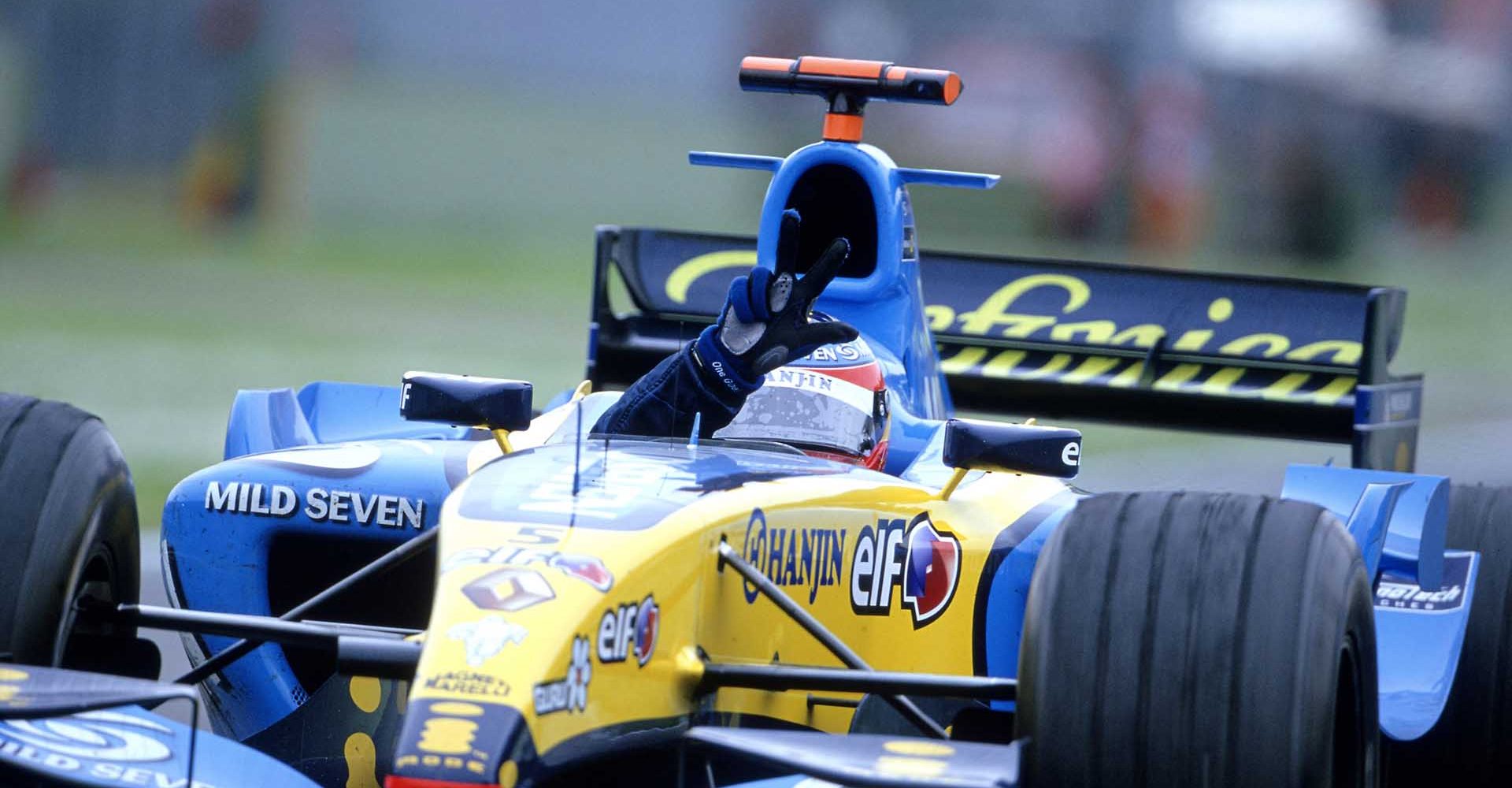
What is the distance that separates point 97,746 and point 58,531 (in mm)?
491

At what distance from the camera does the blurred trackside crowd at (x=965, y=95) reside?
12.7 m

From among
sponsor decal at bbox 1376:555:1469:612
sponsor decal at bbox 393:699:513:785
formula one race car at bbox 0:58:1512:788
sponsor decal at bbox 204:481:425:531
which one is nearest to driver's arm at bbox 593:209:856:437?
formula one race car at bbox 0:58:1512:788

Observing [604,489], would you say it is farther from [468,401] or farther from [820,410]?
[820,410]

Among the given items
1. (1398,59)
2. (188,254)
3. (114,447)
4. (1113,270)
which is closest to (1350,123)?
(1398,59)

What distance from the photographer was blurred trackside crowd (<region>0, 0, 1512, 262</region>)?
502 inches

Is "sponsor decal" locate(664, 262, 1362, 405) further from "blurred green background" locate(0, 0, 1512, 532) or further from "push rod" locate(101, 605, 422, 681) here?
"blurred green background" locate(0, 0, 1512, 532)

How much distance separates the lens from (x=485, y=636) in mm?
3045

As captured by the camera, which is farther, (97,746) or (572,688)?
(97,746)

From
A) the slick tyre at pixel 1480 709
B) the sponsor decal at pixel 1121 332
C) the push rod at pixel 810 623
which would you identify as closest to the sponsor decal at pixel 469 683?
the push rod at pixel 810 623

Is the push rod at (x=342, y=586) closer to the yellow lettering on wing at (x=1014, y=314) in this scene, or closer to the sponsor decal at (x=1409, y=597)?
the sponsor decal at (x=1409, y=597)

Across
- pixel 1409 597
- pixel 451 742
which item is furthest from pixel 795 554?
pixel 1409 597

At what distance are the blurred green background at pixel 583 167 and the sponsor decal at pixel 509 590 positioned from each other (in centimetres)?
635

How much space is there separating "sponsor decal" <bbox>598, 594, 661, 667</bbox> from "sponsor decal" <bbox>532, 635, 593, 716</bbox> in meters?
0.04

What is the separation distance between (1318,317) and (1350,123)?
10094 mm
